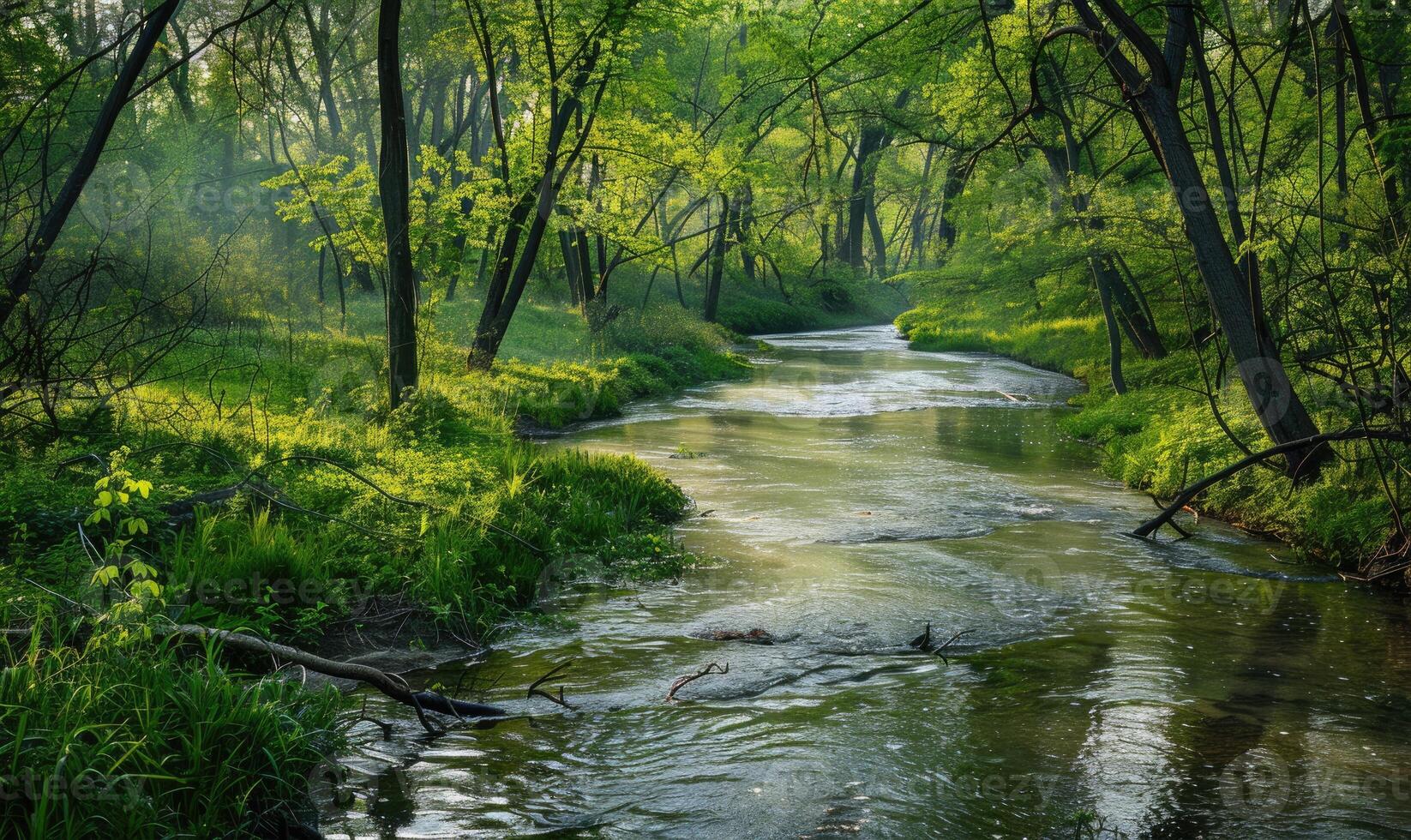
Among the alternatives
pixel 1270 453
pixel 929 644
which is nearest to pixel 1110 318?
pixel 1270 453

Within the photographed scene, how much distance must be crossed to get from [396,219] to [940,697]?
8.01 meters

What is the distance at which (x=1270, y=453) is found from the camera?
802 cm

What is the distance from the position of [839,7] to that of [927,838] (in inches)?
676

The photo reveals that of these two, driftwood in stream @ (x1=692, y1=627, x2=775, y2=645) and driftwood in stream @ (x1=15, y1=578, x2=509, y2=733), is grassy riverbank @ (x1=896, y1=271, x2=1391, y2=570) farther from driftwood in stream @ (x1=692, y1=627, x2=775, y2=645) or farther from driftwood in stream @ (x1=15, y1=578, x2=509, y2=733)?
driftwood in stream @ (x1=15, y1=578, x2=509, y2=733)

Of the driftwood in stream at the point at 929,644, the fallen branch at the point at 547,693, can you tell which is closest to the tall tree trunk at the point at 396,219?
the fallen branch at the point at 547,693

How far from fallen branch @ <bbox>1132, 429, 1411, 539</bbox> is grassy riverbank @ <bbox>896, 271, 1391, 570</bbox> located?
1.45 ft

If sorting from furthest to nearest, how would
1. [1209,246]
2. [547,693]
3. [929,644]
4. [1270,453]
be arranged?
1. [1209,246]
2. [1270,453]
3. [929,644]
4. [547,693]

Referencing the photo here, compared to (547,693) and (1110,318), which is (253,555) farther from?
(1110,318)

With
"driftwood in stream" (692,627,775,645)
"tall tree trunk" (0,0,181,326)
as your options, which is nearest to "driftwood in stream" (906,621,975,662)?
"driftwood in stream" (692,627,775,645)

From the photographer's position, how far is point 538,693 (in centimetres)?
541

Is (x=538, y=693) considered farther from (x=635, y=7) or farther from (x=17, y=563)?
(x=635, y=7)

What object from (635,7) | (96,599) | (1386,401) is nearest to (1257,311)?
(1386,401)

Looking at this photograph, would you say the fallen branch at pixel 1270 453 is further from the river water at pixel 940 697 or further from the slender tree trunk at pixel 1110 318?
the slender tree trunk at pixel 1110 318

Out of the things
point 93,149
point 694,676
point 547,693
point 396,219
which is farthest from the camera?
point 396,219
